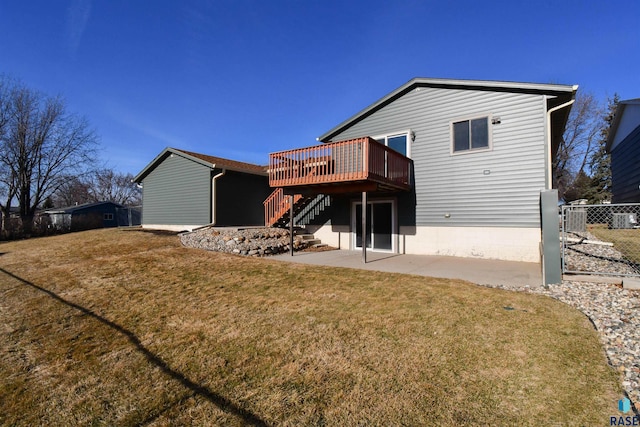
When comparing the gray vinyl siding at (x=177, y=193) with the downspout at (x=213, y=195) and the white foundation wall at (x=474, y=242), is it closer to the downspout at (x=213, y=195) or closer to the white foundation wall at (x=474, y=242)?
the downspout at (x=213, y=195)

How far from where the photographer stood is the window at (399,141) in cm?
1066

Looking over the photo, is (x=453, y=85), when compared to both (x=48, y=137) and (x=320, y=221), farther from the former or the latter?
(x=48, y=137)

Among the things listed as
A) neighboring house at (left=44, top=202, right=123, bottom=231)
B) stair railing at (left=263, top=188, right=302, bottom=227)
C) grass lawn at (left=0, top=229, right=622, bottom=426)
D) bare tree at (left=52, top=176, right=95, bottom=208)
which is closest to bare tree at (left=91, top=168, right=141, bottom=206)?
bare tree at (left=52, top=176, right=95, bottom=208)

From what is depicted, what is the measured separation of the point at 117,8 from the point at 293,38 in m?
6.27

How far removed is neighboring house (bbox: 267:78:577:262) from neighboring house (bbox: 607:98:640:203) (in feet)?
14.7

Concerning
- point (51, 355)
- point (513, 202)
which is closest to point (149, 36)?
point (51, 355)

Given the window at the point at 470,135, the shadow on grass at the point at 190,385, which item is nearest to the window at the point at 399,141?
the window at the point at 470,135

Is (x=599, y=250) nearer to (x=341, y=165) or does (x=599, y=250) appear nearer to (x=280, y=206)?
(x=341, y=165)

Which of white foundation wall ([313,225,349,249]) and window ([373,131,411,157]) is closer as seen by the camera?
window ([373,131,411,157])

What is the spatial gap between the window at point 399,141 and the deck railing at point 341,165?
59cm

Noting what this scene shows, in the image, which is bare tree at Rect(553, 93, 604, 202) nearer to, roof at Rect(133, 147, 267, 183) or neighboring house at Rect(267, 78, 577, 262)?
neighboring house at Rect(267, 78, 577, 262)

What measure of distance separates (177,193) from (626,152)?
21.7 m

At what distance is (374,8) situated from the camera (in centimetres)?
1077

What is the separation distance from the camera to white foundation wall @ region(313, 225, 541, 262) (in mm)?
8555
